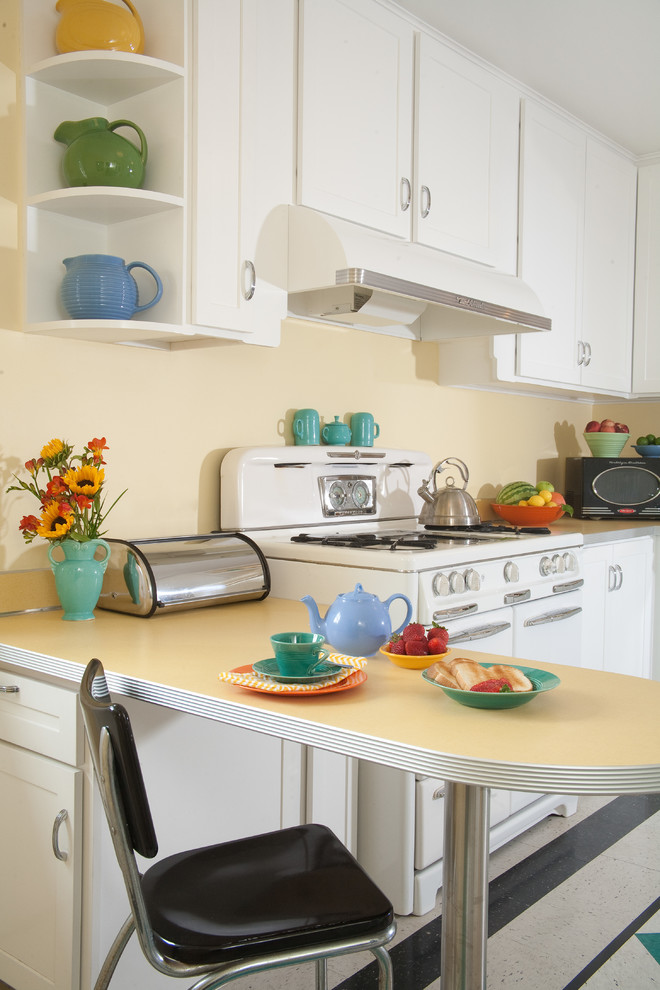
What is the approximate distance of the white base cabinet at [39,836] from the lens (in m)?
1.55

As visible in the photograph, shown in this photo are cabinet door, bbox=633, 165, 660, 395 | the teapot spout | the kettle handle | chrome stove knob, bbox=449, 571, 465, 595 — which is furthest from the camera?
cabinet door, bbox=633, 165, 660, 395

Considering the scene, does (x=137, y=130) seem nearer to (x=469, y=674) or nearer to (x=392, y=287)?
(x=392, y=287)

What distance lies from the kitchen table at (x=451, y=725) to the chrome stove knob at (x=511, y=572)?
3.14 feet

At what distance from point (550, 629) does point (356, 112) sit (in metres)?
1.68

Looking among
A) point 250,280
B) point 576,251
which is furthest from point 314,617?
point 576,251

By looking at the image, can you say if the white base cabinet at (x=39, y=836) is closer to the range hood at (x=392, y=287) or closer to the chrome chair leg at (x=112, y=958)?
the chrome chair leg at (x=112, y=958)

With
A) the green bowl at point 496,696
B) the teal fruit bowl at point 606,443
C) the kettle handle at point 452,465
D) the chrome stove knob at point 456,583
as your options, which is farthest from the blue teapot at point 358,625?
the teal fruit bowl at point 606,443

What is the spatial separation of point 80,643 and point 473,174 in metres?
2.11

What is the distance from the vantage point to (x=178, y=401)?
2.41 m

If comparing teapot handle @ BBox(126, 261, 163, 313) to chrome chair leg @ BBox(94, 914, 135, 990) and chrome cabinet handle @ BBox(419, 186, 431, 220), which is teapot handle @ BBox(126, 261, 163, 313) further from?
chrome chair leg @ BBox(94, 914, 135, 990)

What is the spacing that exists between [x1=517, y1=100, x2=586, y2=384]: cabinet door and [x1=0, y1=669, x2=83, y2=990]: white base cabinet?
2.31m

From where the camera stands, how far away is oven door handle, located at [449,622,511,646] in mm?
2293

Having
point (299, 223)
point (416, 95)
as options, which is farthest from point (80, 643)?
point (416, 95)

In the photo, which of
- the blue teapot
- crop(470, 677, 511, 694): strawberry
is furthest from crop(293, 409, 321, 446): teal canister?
crop(470, 677, 511, 694): strawberry
